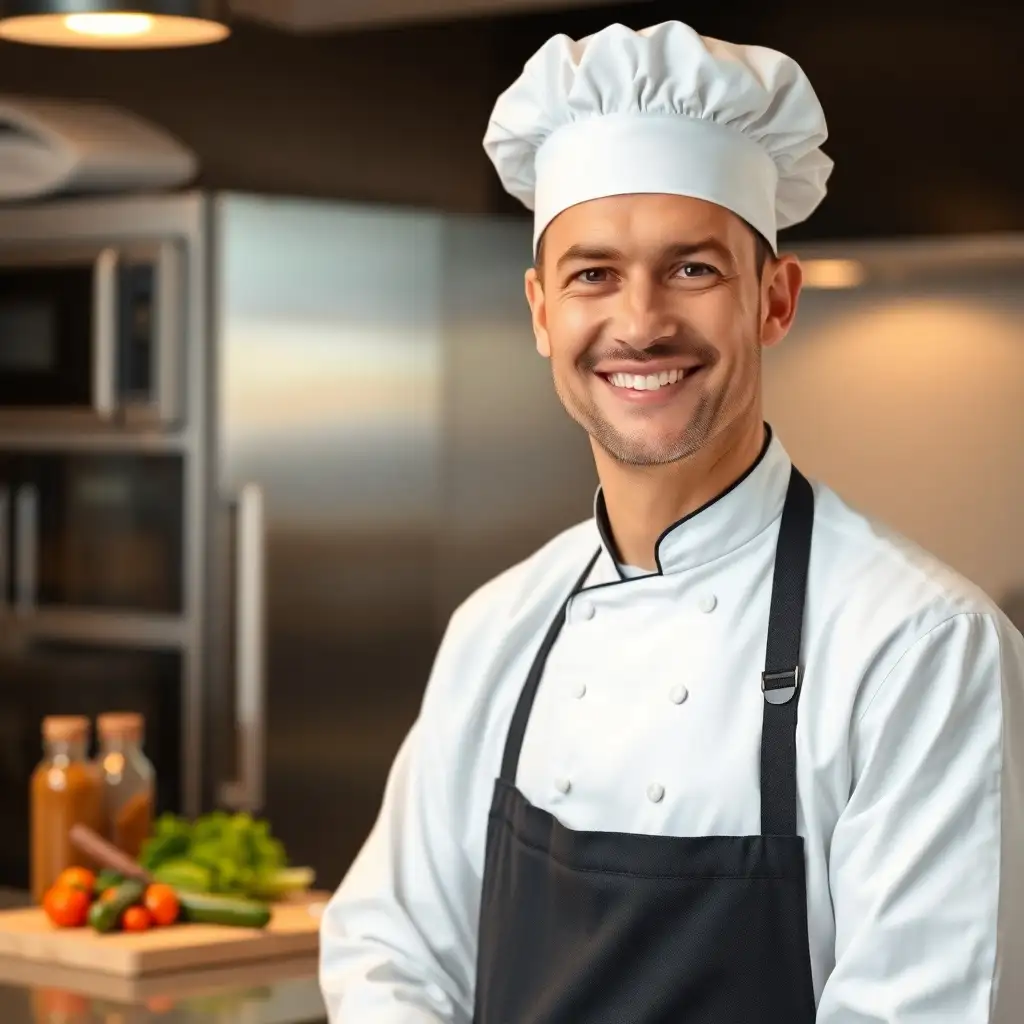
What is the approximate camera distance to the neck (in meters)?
1.75

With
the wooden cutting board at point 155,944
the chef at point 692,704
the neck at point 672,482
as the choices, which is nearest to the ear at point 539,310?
the chef at point 692,704

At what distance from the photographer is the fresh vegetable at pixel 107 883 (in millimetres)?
2449

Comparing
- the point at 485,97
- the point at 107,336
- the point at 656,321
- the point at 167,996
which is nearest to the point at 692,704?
the point at 656,321

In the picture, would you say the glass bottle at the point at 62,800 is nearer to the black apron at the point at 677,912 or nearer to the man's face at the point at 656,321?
the black apron at the point at 677,912

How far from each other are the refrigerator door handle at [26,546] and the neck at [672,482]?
1977mm

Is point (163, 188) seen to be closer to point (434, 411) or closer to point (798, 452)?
point (434, 411)

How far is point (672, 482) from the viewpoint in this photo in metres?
1.77

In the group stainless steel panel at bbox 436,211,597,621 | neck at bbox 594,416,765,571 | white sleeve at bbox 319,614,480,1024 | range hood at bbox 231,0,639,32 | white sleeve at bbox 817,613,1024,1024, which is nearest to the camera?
white sleeve at bbox 817,613,1024,1024

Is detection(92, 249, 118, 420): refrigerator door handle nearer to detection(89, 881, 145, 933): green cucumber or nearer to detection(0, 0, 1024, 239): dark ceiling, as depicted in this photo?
detection(0, 0, 1024, 239): dark ceiling

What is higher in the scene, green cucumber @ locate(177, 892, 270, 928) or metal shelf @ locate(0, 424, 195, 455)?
metal shelf @ locate(0, 424, 195, 455)

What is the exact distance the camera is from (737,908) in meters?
1.61

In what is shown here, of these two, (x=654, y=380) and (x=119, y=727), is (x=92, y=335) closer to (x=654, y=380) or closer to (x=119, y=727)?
(x=119, y=727)

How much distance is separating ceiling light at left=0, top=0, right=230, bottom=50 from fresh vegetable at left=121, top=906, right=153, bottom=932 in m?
1.02

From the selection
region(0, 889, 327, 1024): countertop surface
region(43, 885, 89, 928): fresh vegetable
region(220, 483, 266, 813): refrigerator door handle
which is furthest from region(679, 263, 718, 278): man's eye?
region(220, 483, 266, 813): refrigerator door handle
